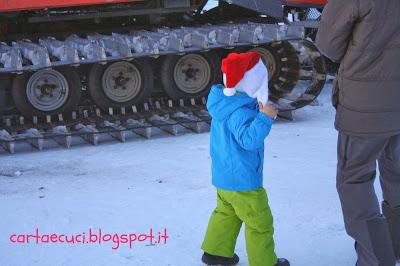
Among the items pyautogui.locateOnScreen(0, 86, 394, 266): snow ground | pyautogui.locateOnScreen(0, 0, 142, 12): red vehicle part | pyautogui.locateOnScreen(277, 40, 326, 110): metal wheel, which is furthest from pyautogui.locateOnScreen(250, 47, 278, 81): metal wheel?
pyautogui.locateOnScreen(0, 0, 142, 12): red vehicle part

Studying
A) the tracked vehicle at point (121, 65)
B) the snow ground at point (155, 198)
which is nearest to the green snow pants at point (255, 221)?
the snow ground at point (155, 198)

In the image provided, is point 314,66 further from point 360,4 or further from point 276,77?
point 360,4

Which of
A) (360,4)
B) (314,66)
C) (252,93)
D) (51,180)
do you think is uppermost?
(360,4)

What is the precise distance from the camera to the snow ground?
4219 mm

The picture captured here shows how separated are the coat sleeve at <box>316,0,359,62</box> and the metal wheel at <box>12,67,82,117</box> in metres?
4.04

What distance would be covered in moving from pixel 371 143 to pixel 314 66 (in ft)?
14.3

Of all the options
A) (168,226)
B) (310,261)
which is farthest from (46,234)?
(310,261)

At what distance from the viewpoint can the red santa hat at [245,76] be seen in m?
3.67

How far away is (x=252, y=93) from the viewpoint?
3705 mm

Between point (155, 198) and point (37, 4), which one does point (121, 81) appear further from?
point (155, 198)

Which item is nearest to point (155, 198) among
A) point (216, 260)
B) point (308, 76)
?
point (216, 260)

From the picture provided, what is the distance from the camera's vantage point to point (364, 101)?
3.44m

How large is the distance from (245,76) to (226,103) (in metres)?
0.17

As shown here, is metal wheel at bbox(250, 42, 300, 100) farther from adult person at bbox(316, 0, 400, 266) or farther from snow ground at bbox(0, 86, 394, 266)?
adult person at bbox(316, 0, 400, 266)
